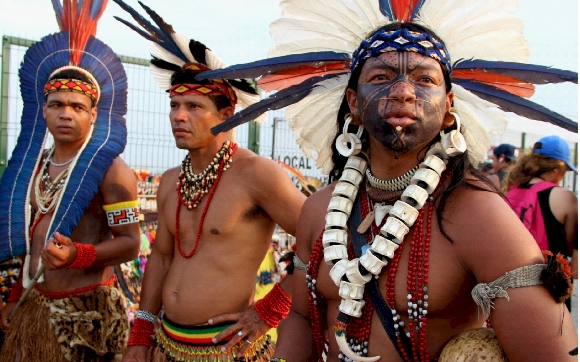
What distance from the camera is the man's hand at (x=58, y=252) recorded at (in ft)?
10.9

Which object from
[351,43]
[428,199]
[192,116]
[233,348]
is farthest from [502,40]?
[233,348]

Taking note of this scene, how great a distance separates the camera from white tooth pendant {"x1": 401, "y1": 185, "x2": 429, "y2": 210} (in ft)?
6.17

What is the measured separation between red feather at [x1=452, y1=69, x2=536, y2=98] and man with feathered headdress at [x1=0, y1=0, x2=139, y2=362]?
Answer: 7.92 feet

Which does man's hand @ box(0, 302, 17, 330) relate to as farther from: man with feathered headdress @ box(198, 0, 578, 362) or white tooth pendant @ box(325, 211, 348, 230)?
white tooth pendant @ box(325, 211, 348, 230)

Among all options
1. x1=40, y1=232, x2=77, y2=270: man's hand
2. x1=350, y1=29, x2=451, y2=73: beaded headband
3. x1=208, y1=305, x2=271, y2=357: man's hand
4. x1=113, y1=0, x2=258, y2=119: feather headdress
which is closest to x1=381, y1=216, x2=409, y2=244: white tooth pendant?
x1=350, y1=29, x2=451, y2=73: beaded headband

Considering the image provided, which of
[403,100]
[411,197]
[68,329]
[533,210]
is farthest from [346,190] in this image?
[533,210]

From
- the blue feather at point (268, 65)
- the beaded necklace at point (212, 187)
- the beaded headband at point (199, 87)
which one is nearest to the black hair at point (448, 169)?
the blue feather at point (268, 65)

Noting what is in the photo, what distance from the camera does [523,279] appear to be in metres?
1.62

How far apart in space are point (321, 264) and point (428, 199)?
0.47 meters

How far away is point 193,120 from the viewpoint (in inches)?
131

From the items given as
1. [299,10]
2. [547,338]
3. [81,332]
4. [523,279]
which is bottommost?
[81,332]

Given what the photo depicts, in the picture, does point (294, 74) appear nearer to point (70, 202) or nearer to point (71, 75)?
point (70, 202)

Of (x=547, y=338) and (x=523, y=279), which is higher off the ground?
(x=523, y=279)

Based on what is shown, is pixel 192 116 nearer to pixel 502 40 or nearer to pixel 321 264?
pixel 321 264
